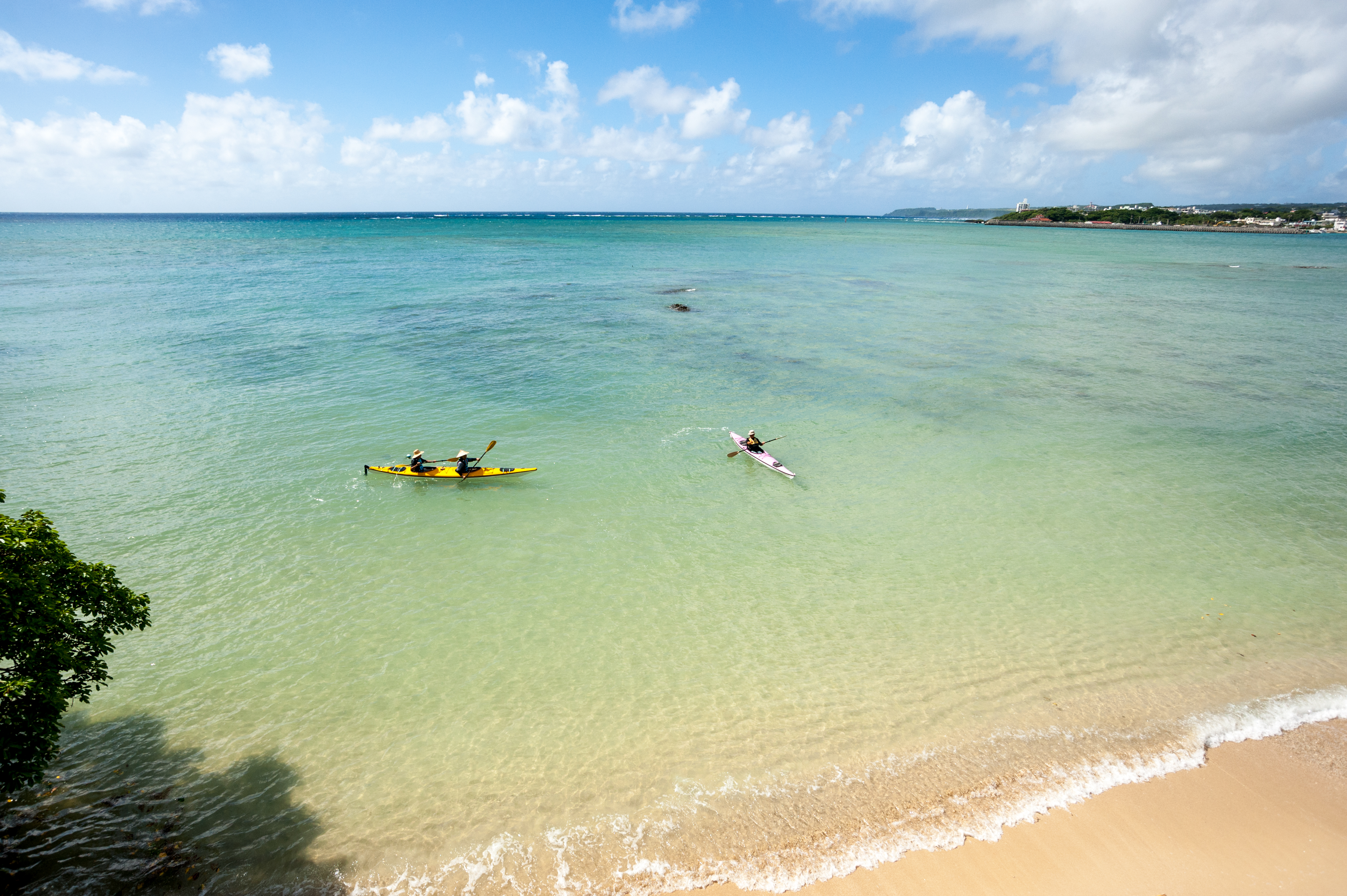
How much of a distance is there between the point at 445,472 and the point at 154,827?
12.9 meters

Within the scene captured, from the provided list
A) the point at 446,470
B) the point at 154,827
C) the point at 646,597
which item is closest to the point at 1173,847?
the point at 646,597

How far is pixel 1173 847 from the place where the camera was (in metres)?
9.94

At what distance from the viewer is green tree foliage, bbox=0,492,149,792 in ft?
24.8

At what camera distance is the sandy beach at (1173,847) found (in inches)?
370

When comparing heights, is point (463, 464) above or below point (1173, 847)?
above

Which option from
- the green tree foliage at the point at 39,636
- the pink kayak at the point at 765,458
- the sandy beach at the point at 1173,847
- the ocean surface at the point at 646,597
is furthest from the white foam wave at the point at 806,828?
the pink kayak at the point at 765,458

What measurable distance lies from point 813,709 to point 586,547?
824 centimetres

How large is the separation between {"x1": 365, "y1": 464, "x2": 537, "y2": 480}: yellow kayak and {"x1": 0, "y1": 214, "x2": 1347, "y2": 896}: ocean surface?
0.36m

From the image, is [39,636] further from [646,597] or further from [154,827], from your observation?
[646,597]

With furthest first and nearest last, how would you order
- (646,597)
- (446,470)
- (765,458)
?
1. (765,458)
2. (446,470)
3. (646,597)

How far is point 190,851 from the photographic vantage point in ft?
32.8

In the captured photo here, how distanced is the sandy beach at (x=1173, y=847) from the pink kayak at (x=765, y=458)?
13397 millimetres

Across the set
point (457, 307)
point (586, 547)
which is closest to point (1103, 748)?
point (586, 547)

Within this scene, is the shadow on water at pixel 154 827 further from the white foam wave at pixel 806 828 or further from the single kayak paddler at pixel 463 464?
the single kayak paddler at pixel 463 464
